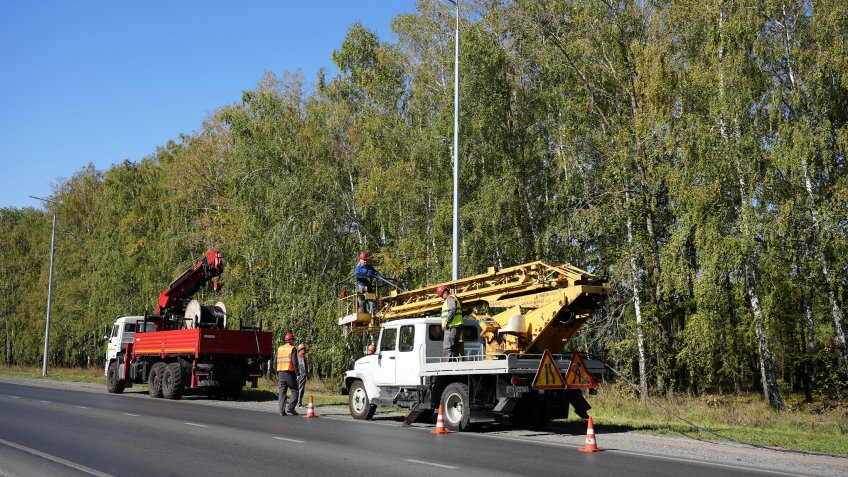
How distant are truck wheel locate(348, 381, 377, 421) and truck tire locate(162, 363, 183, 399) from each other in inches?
309

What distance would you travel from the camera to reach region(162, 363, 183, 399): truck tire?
2302cm

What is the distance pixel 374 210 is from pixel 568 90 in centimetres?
1016

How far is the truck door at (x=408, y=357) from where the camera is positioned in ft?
52.0

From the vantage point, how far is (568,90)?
1052 inches

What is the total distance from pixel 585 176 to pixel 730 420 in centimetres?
1099

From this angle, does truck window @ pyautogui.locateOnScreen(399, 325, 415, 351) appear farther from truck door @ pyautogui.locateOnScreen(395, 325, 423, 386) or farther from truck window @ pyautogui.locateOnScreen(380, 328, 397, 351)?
truck window @ pyautogui.locateOnScreen(380, 328, 397, 351)

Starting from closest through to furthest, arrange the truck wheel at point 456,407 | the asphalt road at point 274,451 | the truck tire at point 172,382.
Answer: the asphalt road at point 274,451 → the truck wheel at point 456,407 → the truck tire at point 172,382

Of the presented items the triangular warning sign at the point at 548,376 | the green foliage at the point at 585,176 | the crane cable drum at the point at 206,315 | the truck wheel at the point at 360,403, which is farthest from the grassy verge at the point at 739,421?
the crane cable drum at the point at 206,315

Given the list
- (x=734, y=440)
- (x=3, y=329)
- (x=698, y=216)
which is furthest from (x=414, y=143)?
(x=3, y=329)

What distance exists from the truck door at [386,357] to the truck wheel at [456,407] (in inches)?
74.1

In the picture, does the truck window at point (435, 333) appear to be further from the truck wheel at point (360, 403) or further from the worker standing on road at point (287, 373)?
the worker standing on road at point (287, 373)

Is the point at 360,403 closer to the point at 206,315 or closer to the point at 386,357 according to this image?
the point at 386,357

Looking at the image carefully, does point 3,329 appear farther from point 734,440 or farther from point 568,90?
point 734,440

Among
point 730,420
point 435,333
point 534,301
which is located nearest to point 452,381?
point 435,333
